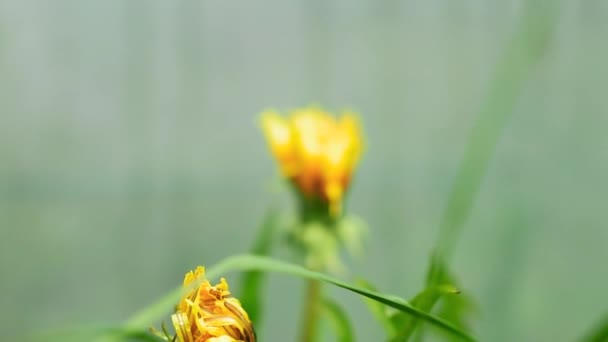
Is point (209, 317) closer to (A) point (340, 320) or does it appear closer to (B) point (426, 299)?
(B) point (426, 299)

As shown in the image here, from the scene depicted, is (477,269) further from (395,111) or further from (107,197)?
(107,197)

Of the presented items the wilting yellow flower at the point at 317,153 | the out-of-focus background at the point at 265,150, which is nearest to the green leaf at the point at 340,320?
the wilting yellow flower at the point at 317,153

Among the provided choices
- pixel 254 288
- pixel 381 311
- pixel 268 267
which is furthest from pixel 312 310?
pixel 268 267

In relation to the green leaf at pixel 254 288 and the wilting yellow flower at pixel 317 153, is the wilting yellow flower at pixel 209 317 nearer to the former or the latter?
the green leaf at pixel 254 288

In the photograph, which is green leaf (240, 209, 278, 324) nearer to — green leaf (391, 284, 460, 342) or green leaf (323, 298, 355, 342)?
green leaf (323, 298, 355, 342)

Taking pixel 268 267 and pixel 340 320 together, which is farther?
pixel 340 320

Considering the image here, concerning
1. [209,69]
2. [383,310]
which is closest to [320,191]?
[383,310]
